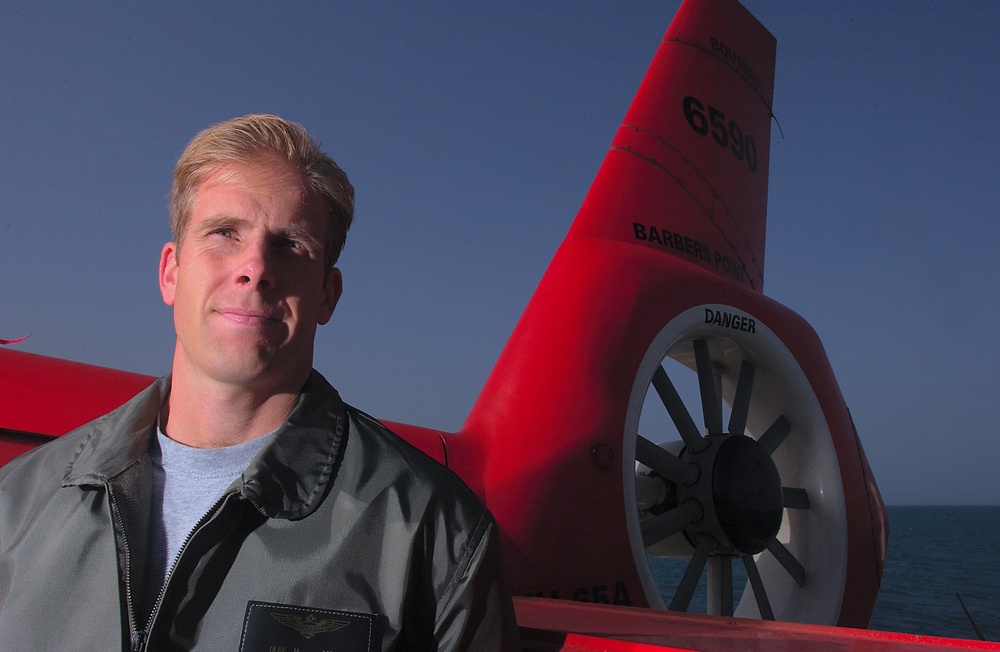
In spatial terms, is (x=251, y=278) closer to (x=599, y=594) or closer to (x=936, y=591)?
(x=599, y=594)

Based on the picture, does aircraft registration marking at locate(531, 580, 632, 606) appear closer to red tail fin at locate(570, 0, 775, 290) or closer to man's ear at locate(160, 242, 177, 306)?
red tail fin at locate(570, 0, 775, 290)

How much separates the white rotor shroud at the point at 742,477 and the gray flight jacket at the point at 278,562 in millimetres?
2028

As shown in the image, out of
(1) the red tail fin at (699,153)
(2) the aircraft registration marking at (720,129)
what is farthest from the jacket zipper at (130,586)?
(2) the aircraft registration marking at (720,129)

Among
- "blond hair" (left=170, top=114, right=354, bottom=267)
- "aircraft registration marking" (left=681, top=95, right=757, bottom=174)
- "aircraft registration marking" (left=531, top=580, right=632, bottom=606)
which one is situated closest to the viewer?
"blond hair" (left=170, top=114, right=354, bottom=267)

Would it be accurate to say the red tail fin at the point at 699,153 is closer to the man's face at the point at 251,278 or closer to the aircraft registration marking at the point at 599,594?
the aircraft registration marking at the point at 599,594

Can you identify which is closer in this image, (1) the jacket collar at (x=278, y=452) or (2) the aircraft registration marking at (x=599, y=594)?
(1) the jacket collar at (x=278, y=452)

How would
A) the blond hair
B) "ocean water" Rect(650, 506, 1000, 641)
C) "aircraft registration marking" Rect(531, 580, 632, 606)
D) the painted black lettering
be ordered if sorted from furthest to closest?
"ocean water" Rect(650, 506, 1000, 641)
the painted black lettering
"aircraft registration marking" Rect(531, 580, 632, 606)
the blond hair

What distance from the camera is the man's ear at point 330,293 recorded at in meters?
1.44

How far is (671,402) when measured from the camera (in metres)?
3.94

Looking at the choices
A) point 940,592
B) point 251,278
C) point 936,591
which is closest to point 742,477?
point 251,278

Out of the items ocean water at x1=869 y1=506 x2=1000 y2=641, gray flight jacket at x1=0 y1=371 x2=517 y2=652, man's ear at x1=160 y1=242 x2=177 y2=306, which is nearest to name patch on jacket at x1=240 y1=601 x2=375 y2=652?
gray flight jacket at x1=0 y1=371 x2=517 y2=652

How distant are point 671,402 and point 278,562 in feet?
9.80

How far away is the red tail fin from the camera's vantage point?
3828 mm

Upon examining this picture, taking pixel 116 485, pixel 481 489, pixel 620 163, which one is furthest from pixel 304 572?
pixel 620 163
